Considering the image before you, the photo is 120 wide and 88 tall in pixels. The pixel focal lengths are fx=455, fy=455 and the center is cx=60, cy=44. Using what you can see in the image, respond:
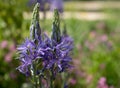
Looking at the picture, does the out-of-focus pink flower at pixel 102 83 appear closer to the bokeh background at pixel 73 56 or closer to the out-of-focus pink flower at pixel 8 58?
the bokeh background at pixel 73 56

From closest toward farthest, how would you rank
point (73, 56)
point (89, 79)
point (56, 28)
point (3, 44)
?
1. point (56, 28)
2. point (89, 79)
3. point (3, 44)
4. point (73, 56)

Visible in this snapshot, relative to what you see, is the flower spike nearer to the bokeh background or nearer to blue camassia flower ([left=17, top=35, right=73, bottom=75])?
blue camassia flower ([left=17, top=35, right=73, bottom=75])

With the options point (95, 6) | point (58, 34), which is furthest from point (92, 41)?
point (95, 6)

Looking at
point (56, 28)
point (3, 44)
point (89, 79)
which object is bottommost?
point (89, 79)

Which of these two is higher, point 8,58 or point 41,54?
point 41,54

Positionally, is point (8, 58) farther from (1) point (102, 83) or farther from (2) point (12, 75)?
(1) point (102, 83)

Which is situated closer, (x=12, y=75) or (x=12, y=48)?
(x=12, y=75)

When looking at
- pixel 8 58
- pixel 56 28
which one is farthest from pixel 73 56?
pixel 56 28

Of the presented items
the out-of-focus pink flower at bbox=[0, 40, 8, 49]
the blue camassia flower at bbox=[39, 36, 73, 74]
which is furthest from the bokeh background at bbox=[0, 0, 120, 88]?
the blue camassia flower at bbox=[39, 36, 73, 74]

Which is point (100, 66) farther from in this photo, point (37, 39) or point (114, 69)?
point (37, 39)
